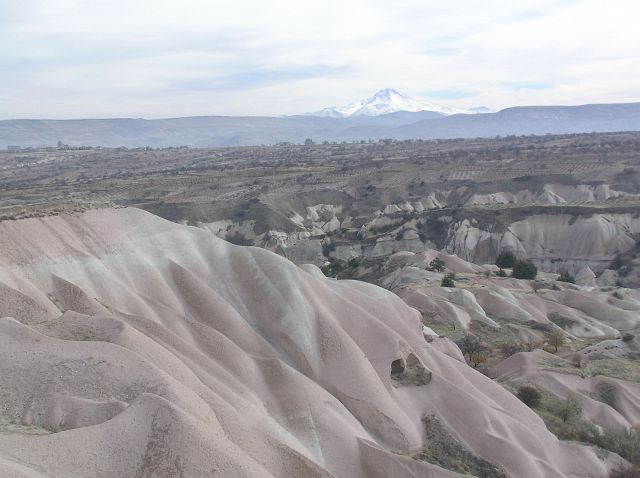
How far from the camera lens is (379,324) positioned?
95.0 feet

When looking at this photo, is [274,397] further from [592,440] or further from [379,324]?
[592,440]

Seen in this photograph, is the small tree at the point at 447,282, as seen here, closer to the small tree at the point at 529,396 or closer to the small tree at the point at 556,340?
the small tree at the point at 556,340

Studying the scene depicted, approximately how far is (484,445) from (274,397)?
9231 mm

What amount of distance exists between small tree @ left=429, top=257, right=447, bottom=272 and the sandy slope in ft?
93.6

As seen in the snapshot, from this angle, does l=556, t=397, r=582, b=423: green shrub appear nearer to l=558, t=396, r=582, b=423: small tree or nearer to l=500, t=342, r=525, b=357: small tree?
l=558, t=396, r=582, b=423: small tree

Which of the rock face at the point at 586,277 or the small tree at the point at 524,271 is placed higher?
the small tree at the point at 524,271

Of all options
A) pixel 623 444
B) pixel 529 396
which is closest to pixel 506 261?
pixel 529 396

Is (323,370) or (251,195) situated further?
(251,195)

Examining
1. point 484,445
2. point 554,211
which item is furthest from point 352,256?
point 484,445

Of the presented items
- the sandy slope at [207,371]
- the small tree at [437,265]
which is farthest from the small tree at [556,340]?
the small tree at [437,265]

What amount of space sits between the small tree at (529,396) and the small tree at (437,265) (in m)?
31.4

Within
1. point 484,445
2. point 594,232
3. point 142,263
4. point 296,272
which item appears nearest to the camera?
point 484,445

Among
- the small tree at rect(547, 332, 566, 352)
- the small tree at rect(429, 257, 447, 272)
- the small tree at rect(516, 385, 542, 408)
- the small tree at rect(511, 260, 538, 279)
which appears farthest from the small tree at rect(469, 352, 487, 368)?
the small tree at rect(511, 260, 538, 279)

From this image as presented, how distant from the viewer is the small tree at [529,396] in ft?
100
